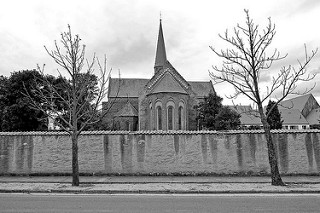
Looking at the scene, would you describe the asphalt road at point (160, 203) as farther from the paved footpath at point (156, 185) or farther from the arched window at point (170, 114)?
the arched window at point (170, 114)

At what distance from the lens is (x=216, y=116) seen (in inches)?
1483

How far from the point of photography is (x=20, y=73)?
45688 millimetres

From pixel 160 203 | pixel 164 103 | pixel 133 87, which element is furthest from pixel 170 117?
pixel 160 203

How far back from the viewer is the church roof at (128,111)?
157 ft

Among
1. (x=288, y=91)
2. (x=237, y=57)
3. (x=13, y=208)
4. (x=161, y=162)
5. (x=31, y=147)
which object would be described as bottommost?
(x=13, y=208)

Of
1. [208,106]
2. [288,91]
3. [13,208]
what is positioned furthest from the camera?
[208,106]

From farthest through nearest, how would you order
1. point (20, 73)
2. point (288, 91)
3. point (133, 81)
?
1. point (133, 81)
2. point (20, 73)
3. point (288, 91)

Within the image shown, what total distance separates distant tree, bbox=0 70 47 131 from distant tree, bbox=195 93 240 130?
22.8m

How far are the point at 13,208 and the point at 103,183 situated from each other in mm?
4887

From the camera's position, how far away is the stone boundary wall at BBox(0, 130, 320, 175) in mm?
14391

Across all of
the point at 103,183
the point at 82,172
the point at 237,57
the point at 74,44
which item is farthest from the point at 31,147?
the point at 237,57

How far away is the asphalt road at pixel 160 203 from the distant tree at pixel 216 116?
1060 inches

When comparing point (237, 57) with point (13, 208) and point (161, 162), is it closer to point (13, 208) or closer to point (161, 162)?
point (161, 162)

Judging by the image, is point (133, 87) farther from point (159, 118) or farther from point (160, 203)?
point (160, 203)
